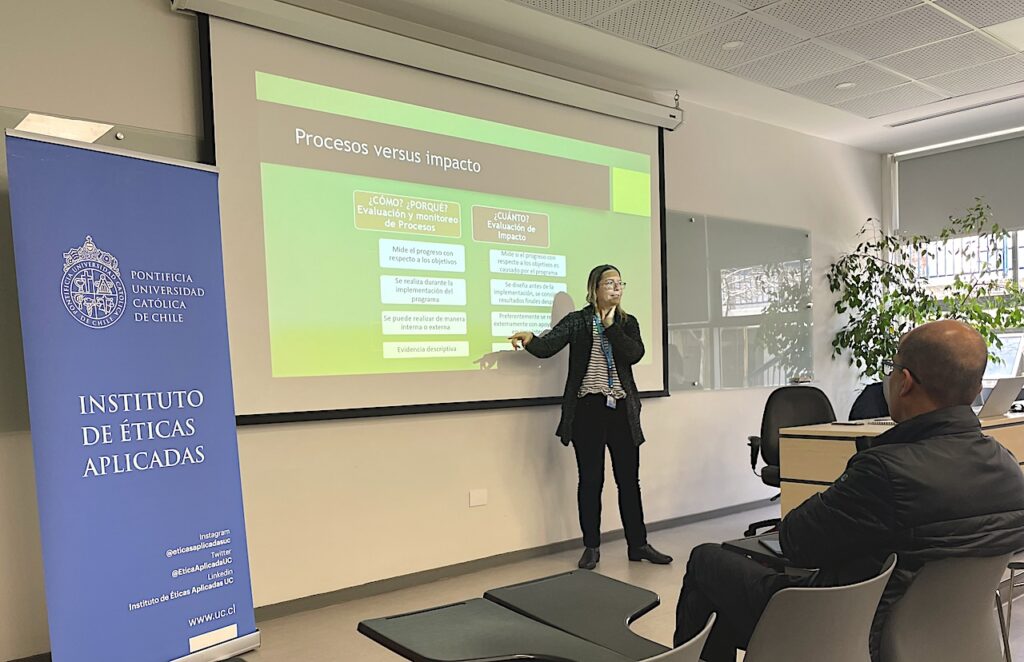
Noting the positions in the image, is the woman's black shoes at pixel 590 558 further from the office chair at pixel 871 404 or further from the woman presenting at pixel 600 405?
the office chair at pixel 871 404

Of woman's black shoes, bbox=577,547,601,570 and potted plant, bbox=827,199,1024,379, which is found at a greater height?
potted plant, bbox=827,199,1024,379

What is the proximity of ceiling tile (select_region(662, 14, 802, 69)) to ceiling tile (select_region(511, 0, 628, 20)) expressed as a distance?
683 millimetres

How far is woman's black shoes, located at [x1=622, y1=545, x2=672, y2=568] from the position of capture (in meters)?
4.34

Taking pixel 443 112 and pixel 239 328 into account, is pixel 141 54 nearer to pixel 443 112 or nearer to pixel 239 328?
pixel 239 328

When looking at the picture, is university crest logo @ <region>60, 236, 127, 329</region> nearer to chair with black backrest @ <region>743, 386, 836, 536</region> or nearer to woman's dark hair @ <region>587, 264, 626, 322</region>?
woman's dark hair @ <region>587, 264, 626, 322</region>

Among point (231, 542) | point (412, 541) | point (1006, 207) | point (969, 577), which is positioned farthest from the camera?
point (1006, 207)

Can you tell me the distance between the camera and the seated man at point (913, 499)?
172 cm

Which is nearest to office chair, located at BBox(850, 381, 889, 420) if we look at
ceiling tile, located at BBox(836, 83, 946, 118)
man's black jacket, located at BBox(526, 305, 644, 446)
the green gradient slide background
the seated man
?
man's black jacket, located at BBox(526, 305, 644, 446)

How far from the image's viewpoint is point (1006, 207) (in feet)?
20.8

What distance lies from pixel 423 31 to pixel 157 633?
3130 millimetres

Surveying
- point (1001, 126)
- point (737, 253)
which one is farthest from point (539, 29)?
point (1001, 126)

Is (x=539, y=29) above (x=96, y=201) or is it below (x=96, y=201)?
above

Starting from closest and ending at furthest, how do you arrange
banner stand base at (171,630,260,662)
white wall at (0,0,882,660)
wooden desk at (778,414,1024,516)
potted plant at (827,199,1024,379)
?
banner stand base at (171,630,260,662)
white wall at (0,0,882,660)
wooden desk at (778,414,1024,516)
potted plant at (827,199,1024,379)

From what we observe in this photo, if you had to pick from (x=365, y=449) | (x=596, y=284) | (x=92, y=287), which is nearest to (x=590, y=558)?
(x=365, y=449)
